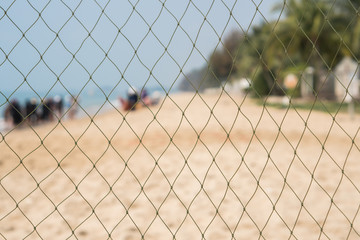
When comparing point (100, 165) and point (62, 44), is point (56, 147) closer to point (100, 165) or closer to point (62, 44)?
point (100, 165)

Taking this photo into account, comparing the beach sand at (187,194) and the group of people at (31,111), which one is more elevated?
the beach sand at (187,194)

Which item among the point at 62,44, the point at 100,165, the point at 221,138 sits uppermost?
the point at 62,44

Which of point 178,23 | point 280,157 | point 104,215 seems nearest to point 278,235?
point 104,215

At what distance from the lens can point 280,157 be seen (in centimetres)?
525

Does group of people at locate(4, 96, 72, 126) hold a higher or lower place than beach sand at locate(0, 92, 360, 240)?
lower

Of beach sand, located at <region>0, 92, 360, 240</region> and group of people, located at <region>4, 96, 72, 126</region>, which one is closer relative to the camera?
beach sand, located at <region>0, 92, 360, 240</region>

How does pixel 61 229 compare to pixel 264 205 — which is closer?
pixel 61 229

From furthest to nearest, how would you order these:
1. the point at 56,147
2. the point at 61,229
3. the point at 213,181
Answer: the point at 56,147 < the point at 213,181 < the point at 61,229

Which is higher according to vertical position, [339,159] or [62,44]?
[62,44]

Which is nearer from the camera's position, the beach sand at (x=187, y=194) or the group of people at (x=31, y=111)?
the beach sand at (x=187, y=194)

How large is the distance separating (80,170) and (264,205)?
2.58 meters

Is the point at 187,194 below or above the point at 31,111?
above

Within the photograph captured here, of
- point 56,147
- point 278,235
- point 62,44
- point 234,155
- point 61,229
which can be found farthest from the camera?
point 56,147

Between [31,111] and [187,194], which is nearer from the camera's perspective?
[187,194]
